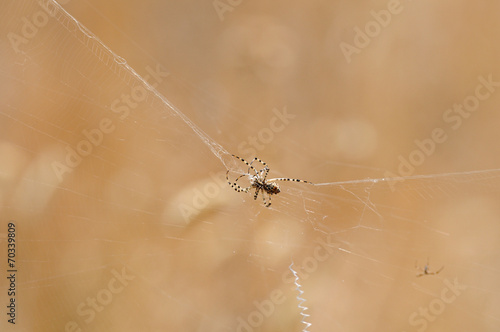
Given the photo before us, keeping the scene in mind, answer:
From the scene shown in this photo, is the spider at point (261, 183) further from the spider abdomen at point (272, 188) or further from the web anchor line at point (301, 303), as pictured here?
the web anchor line at point (301, 303)

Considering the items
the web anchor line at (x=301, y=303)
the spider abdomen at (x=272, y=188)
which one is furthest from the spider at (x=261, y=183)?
the web anchor line at (x=301, y=303)

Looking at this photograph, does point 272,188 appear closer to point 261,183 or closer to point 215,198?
point 261,183

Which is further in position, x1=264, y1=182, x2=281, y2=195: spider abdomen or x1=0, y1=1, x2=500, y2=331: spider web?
x1=0, y1=1, x2=500, y2=331: spider web

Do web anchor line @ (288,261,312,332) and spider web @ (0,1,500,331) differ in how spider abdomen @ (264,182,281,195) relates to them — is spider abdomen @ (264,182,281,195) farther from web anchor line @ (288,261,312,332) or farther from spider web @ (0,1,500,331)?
Answer: web anchor line @ (288,261,312,332)

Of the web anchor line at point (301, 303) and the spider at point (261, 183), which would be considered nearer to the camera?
the spider at point (261, 183)

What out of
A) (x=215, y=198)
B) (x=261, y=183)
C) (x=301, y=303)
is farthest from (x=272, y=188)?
(x=301, y=303)

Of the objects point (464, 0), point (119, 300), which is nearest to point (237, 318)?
point (119, 300)

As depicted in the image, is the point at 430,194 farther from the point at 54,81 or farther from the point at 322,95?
the point at 54,81

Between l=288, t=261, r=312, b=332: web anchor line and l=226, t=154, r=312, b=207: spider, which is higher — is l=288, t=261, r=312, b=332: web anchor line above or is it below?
below

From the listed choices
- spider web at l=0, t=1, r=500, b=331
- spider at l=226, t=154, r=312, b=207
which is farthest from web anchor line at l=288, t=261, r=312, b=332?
spider at l=226, t=154, r=312, b=207
